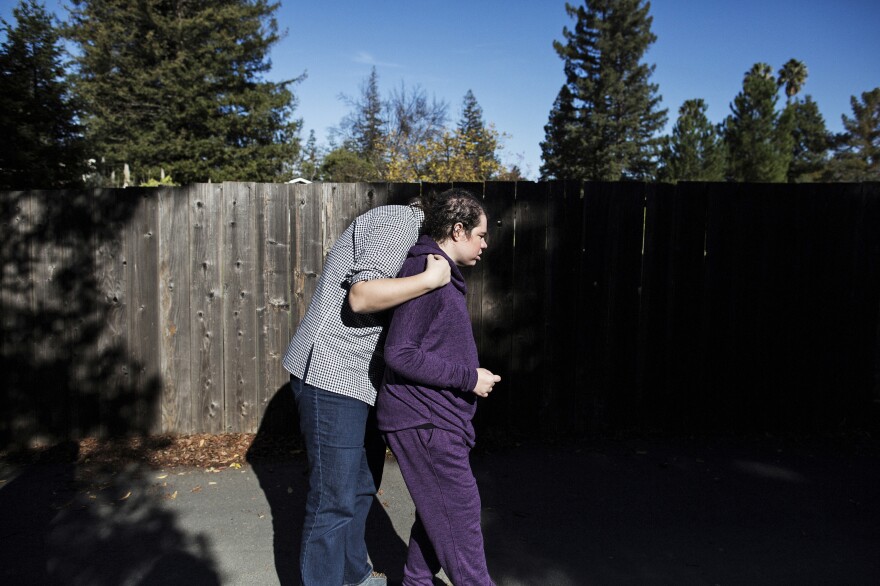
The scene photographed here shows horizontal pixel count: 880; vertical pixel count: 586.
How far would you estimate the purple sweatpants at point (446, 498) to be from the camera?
2.33 metres

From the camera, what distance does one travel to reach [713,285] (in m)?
5.07

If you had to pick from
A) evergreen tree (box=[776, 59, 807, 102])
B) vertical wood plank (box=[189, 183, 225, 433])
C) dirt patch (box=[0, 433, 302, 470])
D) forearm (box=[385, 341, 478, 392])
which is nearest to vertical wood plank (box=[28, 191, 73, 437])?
dirt patch (box=[0, 433, 302, 470])

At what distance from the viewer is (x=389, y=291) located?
2.24 m

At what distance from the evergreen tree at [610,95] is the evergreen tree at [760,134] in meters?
5.63

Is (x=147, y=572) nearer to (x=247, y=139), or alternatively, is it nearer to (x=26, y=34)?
(x=26, y=34)

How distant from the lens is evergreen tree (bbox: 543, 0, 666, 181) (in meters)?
42.4

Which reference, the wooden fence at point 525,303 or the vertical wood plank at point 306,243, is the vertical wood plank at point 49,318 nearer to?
the wooden fence at point 525,303

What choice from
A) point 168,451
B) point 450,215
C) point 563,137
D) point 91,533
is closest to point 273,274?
point 168,451

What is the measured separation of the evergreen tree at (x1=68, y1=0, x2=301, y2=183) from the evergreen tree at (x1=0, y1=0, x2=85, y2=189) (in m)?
21.4

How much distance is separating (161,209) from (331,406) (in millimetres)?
3111

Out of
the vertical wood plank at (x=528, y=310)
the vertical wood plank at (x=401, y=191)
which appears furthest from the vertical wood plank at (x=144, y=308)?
the vertical wood plank at (x=528, y=310)

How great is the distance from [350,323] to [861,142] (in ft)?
209

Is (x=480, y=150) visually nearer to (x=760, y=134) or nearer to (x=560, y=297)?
(x=560, y=297)

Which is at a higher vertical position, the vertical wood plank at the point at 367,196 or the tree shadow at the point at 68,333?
the vertical wood plank at the point at 367,196
